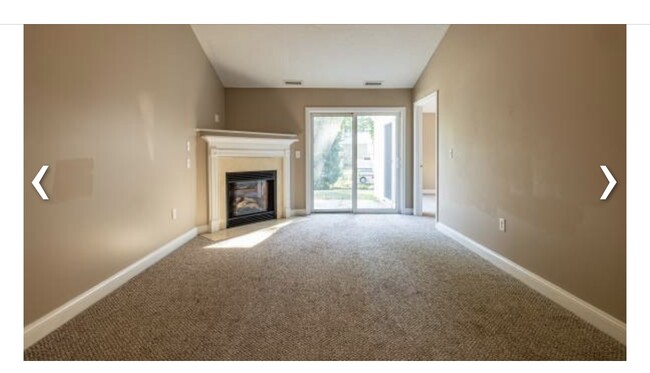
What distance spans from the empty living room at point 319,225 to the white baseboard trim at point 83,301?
0.01 meters

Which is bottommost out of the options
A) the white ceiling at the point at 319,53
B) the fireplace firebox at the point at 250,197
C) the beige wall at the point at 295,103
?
the fireplace firebox at the point at 250,197

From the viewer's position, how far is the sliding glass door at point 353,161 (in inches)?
239

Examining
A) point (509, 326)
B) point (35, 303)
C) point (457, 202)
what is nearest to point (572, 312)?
point (509, 326)

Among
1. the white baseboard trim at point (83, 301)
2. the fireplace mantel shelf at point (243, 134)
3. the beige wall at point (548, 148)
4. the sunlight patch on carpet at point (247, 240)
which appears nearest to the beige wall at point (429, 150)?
the fireplace mantel shelf at point (243, 134)

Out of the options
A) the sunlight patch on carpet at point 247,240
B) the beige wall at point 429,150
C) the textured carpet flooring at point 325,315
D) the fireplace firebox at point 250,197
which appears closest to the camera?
the textured carpet flooring at point 325,315

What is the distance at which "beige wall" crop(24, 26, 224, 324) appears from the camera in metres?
1.92

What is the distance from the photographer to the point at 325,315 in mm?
2135

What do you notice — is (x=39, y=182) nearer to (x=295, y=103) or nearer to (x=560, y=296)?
(x=560, y=296)

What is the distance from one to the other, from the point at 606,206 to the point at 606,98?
0.59 metres

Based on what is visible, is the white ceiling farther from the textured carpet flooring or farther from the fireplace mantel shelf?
the textured carpet flooring

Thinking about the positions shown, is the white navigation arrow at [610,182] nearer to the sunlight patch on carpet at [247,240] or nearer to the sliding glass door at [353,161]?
the sunlight patch on carpet at [247,240]

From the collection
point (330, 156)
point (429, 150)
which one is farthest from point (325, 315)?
point (429, 150)

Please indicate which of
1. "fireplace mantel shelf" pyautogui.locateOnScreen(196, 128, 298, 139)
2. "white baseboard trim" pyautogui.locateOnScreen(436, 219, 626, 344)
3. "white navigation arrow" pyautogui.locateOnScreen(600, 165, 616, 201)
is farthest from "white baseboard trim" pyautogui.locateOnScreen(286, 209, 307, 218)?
"white navigation arrow" pyautogui.locateOnScreen(600, 165, 616, 201)
